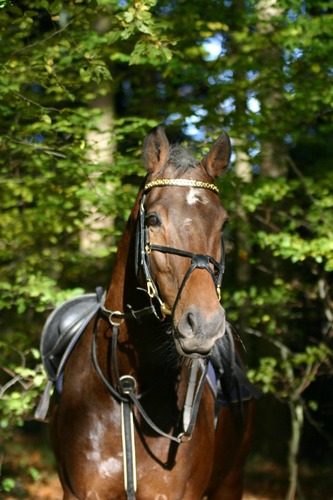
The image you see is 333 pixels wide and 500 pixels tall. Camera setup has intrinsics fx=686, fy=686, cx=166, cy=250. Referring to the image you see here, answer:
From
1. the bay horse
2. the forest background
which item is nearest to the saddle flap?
the bay horse

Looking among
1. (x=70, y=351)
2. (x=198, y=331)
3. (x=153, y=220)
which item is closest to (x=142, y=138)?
(x=70, y=351)

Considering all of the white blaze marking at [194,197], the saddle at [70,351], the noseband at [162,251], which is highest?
the white blaze marking at [194,197]

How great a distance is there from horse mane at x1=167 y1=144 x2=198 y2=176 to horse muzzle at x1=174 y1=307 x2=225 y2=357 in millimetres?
806

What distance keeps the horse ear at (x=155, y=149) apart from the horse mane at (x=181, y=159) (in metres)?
0.04

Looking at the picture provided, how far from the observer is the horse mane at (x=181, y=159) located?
133 inches

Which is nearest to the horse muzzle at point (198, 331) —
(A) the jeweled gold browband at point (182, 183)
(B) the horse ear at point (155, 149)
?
(A) the jeweled gold browband at point (182, 183)

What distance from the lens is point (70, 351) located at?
4.18m

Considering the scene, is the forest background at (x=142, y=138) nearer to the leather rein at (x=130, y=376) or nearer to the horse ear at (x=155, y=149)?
the horse ear at (x=155, y=149)

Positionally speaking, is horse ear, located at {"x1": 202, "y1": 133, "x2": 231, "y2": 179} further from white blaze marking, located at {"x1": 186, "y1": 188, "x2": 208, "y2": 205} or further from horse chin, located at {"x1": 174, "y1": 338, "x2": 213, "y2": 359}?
horse chin, located at {"x1": 174, "y1": 338, "x2": 213, "y2": 359}

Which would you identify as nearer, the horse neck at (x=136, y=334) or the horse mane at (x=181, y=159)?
the horse mane at (x=181, y=159)

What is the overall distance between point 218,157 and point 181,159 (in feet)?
0.79

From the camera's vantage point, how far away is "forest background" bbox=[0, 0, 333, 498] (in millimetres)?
5254

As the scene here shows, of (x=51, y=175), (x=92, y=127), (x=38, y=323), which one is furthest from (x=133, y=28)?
(x=38, y=323)

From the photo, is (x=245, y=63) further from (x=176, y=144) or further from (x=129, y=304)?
(x=129, y=304)
